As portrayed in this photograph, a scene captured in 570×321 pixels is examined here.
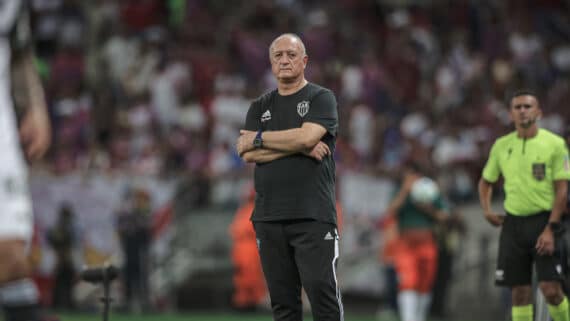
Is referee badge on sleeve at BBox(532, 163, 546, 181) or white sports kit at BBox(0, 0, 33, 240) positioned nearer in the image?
white sports kit at BBox(0, 0, 33, 240)

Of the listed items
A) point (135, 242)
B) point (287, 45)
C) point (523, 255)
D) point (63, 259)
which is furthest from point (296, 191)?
point (63, 259)

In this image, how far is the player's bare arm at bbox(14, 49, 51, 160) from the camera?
237 inches

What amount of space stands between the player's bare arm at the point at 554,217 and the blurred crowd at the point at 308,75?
22.0 ft

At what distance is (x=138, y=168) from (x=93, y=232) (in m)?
1.37

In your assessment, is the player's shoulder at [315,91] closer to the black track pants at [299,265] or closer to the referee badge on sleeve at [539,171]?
the black track pants at [299,265]

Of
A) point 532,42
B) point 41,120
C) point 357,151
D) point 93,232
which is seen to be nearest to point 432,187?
point 357,151

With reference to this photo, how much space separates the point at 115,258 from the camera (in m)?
20.4

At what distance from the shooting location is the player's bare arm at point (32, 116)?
6008 mm

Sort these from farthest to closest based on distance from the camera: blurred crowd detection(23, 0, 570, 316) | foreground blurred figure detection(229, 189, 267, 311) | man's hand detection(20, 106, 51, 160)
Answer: blurred crowd detection(23, 0, 570, 316)
foreground blurred figure detection(229, 189, 267, 311)
man's hand detection(20, 106, 51, 160)

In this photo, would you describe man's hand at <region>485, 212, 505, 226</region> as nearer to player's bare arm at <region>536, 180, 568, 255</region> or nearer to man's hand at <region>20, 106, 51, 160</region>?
player's bare arm at <region>536, 180, 568, 255</region>

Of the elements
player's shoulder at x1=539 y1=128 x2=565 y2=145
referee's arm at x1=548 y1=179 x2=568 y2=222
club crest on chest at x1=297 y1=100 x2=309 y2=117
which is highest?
club crest on chest at x1=297 y1=100 x2=309 y2=117

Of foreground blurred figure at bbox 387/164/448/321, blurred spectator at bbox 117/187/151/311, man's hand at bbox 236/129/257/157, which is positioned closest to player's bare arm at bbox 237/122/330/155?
man's hand at bbox 236/129/257/157

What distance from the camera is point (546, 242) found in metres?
10.4

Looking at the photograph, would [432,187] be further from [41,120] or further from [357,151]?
[41,120]
